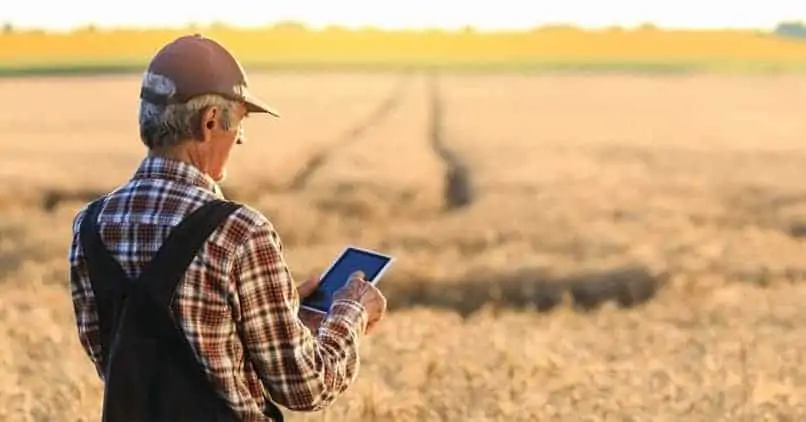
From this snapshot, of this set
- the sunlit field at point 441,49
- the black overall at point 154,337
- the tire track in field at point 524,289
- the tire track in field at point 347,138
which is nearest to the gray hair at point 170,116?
the black overall at point 154,337

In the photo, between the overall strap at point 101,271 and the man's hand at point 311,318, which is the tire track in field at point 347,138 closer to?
the man's hand at point 311,318

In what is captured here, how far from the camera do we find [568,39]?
138250mm

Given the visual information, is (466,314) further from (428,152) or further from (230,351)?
(428,152)

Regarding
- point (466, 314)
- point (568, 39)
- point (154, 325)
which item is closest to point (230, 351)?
point (154, 325)

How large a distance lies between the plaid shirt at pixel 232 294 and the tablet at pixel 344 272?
372 mm

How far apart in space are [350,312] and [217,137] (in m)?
0.69

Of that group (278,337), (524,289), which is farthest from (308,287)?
(524,289)

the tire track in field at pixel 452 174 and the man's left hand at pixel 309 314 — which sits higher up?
the man's left hand at pixel 309 314

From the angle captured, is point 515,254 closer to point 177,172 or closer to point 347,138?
point 177,172

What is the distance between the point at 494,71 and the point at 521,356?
98.7 meters

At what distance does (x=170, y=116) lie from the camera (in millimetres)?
3979

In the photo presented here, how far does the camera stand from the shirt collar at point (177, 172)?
Answer: 4.00 meters

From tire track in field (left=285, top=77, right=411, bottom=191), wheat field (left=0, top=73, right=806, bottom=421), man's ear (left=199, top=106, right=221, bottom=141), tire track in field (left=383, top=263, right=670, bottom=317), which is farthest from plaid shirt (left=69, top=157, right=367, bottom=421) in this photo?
tire track in field (left=285, top=77, right=411, bottom=191)

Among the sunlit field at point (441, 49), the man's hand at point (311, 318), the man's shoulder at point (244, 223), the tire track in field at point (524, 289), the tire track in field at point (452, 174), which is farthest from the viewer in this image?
the sunlit field at point (441, 49)
